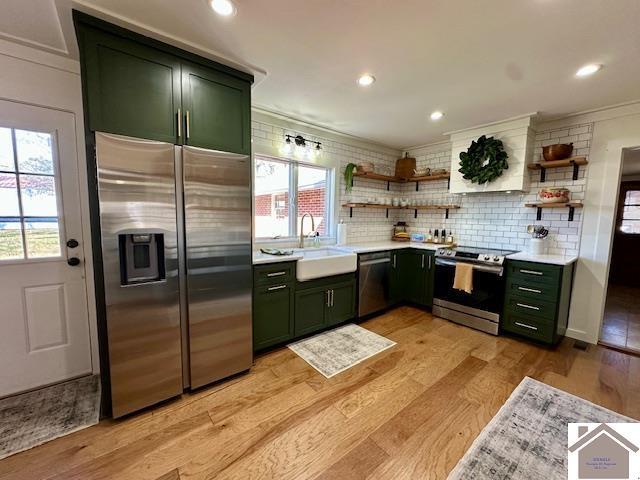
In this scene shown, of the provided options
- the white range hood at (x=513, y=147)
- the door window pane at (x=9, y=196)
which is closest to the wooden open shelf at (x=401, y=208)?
the white range hood at (x=513, y=147)

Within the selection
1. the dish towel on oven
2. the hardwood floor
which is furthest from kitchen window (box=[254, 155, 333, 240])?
the dish towel on oven

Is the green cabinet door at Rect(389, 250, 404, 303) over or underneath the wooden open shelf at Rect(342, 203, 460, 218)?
underneath

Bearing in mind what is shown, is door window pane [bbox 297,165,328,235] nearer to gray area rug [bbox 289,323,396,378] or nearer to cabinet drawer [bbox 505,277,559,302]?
gray area rug [bbox 289,323,396,378]

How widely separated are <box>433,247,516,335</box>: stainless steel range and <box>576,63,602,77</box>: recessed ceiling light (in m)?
1.71

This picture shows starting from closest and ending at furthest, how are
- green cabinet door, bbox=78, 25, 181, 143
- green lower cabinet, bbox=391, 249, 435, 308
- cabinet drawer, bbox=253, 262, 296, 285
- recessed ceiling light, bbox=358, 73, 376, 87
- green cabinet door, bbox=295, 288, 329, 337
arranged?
green cabinet door, bbox=78, 25, 181, 143 < recessed ceiling light, bbox=358, 73, 376, 87 < cabinet drawer, bbox=253, 262, 296, 285 < green cabinet door, bbox=295, 288, 329, 337 < green lower cabinet, bbox=391, 249, 435, 308

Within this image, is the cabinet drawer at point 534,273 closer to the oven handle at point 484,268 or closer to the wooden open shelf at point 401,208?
the oven handle at point 484,268

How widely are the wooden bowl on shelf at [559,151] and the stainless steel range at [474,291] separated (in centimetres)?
114

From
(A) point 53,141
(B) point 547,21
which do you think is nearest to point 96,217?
(A) point 53,141

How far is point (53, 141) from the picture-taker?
2020mm

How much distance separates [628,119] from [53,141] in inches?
201

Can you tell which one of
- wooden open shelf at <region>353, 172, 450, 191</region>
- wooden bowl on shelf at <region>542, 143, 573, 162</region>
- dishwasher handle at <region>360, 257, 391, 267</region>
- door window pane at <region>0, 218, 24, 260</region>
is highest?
wooden bowl on shelf at <region>542, 143, 573, 162</region>

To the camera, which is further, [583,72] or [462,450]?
[583,72]

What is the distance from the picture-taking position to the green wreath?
3209 millimetres

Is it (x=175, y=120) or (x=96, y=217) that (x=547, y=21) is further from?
(x=96, y=217)
